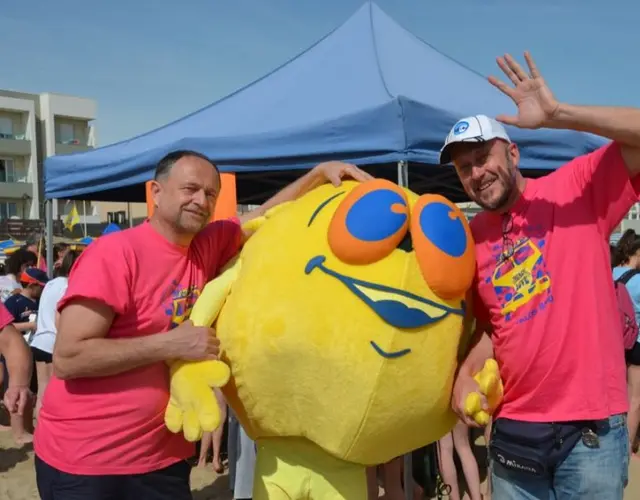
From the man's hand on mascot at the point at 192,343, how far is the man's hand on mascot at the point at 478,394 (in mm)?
762

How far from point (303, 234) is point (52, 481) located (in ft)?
3.61

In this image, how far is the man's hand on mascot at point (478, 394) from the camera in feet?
6.20

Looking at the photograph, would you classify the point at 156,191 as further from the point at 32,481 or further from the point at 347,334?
the point at 32,481

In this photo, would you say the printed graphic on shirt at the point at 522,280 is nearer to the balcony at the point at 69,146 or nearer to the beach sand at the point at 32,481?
the beach sand at the point at 32,481

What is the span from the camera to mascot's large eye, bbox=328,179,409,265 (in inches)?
74.9

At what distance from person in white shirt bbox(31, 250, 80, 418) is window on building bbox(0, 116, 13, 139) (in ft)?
114

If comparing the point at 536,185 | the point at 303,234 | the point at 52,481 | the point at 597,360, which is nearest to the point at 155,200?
the point at 303,234

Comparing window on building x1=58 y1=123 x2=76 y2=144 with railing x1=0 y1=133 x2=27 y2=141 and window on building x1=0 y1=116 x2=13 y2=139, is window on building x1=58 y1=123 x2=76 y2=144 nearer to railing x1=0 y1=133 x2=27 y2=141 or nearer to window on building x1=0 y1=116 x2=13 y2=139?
railing x1=0 y1=133 x2=27 y2=141

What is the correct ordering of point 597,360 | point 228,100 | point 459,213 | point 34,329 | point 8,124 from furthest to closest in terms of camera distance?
point 8,124 → point 34,329 → point 228,100 → point 459,213 → point 597,360

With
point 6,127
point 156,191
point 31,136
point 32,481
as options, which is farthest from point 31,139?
point 156,191

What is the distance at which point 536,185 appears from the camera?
82.2 inches

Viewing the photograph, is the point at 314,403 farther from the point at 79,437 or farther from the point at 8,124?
the point at 8,124

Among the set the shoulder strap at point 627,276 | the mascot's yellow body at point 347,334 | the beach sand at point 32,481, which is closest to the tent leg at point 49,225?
the beach sand at point 32,481

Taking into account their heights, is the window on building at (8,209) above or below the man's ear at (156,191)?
above
